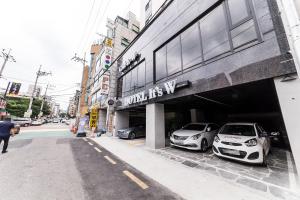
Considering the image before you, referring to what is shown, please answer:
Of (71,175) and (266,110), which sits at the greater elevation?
(266,110)

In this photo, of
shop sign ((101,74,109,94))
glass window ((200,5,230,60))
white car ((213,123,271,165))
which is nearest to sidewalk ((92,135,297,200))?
white car ((213,123,271,165))

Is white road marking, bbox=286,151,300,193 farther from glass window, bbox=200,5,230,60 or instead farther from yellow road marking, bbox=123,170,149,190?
glass window, bbox=200,5,230,60

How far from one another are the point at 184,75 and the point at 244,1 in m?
3.48

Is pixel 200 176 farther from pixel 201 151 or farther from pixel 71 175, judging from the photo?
pixel 71 175

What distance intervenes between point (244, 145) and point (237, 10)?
5159 millimetres

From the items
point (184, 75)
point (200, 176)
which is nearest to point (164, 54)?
point (184, 75)

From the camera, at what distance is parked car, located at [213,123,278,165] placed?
14.8 feet

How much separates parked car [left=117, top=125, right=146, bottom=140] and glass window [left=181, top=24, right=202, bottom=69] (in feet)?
23.9

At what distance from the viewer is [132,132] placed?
36.9 feet

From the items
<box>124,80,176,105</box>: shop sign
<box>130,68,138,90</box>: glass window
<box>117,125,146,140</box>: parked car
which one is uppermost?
<box>130,68,138,90</box>: glass window

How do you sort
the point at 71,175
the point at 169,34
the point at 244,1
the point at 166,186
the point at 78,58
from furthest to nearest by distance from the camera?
the point at 78,58
the point at 169,34
the point at 244,1
the point at 71,175
the point at 166,186

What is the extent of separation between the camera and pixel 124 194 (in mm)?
2961

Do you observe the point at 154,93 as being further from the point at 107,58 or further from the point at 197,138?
the point at 107,58

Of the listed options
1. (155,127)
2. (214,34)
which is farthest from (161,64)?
(155,127)
